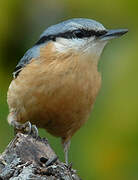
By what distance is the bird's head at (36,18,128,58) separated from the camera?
17.9ft

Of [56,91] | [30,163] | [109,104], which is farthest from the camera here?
[56,91]

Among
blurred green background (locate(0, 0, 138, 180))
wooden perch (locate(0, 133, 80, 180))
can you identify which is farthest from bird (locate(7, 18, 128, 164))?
wooden perch (locate(0, 133, 80, 180))

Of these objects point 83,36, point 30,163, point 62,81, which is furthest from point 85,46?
point 30,163

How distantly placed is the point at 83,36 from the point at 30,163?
178 centimetres

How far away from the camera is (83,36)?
553cm

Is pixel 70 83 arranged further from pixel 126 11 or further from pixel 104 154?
pixel 126 11

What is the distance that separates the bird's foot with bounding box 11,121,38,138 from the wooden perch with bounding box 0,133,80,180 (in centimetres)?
24

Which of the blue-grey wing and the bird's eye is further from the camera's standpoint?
the blue-grey wing

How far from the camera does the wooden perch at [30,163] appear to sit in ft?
13.2

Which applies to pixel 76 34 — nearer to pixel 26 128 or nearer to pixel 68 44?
pixel 68 44

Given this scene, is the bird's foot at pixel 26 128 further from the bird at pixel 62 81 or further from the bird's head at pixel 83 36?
the bird's head at pixel 83 36

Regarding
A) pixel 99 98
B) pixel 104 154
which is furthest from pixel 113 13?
pixel 104 154

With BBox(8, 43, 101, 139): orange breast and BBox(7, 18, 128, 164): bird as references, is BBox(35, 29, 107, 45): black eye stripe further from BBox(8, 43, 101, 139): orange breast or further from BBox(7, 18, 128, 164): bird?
BBox(8, 43, 101, 139): orange breast

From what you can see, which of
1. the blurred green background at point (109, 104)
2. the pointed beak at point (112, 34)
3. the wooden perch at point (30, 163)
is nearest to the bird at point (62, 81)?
the pointed beak at point (112, 34)
